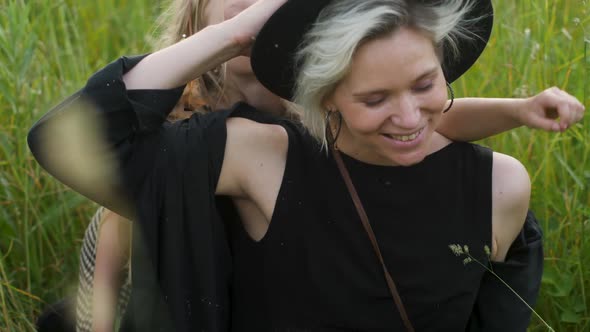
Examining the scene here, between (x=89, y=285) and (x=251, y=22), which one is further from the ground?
(x=251, y=22)

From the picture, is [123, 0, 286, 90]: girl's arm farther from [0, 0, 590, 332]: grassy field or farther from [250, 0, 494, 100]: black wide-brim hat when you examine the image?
[0, 0, 590, 332]: grassy field

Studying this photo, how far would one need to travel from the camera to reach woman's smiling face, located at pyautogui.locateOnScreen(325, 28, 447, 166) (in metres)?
2.45

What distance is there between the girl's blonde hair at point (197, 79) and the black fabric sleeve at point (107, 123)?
44 centimetres

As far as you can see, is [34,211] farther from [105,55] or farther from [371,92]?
[371,92]

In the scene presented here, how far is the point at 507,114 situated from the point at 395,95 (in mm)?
406

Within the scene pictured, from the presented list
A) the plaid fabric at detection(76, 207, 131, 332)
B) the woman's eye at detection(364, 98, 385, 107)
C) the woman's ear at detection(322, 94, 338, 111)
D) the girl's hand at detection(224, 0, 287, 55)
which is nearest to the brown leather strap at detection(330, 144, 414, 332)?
the woman's ear at detection(322, 94, 338, 111)

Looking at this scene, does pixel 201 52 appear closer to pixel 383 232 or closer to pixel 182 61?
pixel 182 61

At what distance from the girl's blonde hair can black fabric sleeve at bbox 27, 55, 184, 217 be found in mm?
442

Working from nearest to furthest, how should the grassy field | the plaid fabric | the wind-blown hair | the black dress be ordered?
the wind-blown hair, the black dress, the plaid fabric, the grassy field

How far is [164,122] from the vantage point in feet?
9.07

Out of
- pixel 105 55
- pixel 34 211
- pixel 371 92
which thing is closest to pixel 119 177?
pixel 371 92

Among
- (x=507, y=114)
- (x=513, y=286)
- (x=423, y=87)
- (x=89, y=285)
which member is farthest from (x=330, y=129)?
(x=89, y=285)

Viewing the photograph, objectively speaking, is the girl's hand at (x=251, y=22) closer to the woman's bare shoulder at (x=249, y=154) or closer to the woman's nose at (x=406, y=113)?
the woman's bare shoulder at (x=249, y=154)

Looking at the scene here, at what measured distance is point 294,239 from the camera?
2.82 meters
